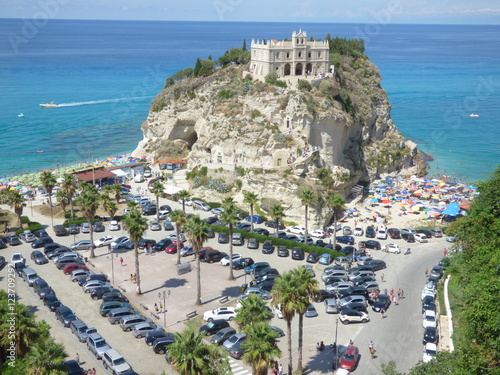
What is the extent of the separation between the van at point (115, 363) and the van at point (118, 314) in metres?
5.04

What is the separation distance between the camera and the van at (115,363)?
Result: 31.7 m

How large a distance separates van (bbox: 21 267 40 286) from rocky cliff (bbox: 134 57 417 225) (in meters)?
27.8

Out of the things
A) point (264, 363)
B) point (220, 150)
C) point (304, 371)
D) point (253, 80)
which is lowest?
point (304, 371)

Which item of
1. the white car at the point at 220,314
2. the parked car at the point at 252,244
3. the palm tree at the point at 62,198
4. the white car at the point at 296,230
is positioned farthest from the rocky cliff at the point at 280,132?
the white car at the point at 220,314

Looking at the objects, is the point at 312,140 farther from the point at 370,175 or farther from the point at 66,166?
the point at 66,166

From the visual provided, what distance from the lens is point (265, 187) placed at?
6309cm

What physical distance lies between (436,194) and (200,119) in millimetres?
38413

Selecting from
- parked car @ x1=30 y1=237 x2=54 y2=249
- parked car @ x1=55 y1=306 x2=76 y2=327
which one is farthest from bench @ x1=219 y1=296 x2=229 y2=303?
parked car @ x1=30 y1=237 x2=54 y2=249

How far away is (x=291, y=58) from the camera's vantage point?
250 ft

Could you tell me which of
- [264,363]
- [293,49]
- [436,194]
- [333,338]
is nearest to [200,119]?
[293,49]

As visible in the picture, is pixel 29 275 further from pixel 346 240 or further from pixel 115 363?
pixel 346 240

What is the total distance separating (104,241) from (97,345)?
67.0ft

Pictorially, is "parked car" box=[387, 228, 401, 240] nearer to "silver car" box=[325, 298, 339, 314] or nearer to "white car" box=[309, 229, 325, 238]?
"white car" box=[309, 229, 325, 238]

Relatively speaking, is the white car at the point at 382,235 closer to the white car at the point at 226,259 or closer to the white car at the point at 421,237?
the white car at the point at 421,237
